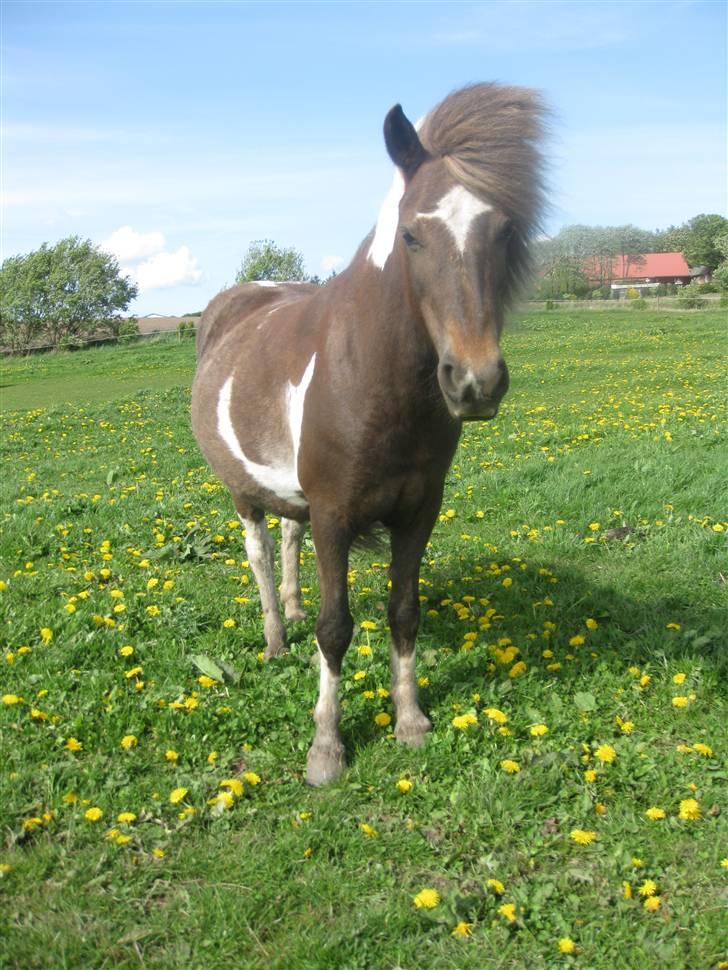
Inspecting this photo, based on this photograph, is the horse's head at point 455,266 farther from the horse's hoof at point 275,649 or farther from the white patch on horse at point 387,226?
the horse's hoof at point 275,649

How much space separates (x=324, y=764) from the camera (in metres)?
3.94

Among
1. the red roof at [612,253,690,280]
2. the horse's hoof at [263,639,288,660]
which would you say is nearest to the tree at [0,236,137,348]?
the red roof at [612,253,690,280]

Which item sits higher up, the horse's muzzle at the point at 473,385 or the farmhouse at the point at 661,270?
the farmhouse at the point at 661,270

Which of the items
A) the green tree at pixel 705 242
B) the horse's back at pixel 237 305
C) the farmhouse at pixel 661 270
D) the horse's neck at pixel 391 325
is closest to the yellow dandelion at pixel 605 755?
the horse's neck at pixel 391 325

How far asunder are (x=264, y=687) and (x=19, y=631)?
5.33 ft

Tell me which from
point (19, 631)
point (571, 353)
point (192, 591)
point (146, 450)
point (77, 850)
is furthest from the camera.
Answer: point (571, 353)

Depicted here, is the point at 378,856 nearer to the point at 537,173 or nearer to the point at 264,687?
the point at 264,687

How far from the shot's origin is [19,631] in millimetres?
5098

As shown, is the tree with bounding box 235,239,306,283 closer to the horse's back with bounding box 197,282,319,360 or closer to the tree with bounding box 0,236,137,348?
the tree with bounding box 0,236,137,348

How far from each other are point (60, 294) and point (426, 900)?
65.7 meters

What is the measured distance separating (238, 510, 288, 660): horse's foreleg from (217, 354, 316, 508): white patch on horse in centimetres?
61

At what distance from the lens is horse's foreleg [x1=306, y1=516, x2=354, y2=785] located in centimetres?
396

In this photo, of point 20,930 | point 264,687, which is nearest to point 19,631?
point 264,687

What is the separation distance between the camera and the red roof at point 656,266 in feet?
299
